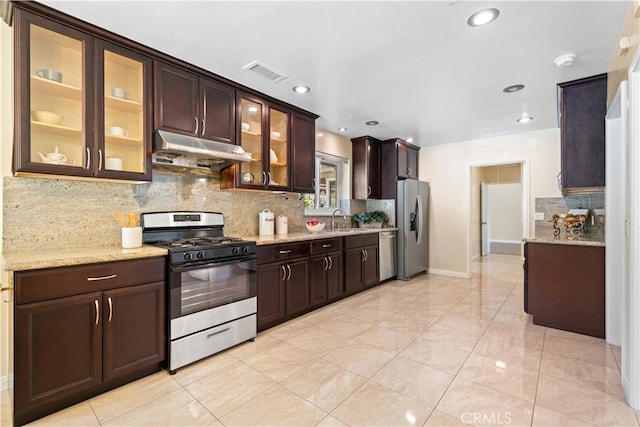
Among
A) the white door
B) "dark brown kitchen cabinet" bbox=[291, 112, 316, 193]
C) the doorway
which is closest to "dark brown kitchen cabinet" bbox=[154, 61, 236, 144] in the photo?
"dark brown kitchen cabinet" bbox=[291, 112, 316, 193]

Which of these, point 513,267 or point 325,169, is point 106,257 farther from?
point 513,267

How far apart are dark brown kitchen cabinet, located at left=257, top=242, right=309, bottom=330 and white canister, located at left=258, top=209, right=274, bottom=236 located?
469mm

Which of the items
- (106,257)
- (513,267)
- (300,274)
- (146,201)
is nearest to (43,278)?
(106,257)

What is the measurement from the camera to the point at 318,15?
6.68 ft

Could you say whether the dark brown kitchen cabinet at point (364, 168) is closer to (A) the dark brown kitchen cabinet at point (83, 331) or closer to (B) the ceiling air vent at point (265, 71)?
(B) the ceiling air vent at point (265, 71)

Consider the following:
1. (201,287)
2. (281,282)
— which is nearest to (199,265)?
(201,287)

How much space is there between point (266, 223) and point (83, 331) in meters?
2.04

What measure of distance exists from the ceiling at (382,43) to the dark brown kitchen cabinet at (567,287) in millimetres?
1723

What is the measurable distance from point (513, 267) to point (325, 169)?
4.74 meters

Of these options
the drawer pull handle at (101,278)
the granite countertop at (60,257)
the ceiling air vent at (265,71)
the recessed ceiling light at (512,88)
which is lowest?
the drawer pull handle at (101,278)

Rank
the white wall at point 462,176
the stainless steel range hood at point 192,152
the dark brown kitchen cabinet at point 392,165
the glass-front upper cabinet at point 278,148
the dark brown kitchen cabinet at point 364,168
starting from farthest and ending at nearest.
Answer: the dark brown kitchen cabinet at point 392,165 < the dark brown kitchen cabinet at point 364,168 < the white wall at point 462,176 < the glass-front upper cabinet at point 278,148 < the stainless steel range hood at point 192,152

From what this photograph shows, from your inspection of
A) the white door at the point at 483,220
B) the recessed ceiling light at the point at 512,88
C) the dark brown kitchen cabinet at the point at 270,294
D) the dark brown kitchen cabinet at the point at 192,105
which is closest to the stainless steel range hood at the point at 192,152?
the dark brown kitchen cabinet at the point at 192,105

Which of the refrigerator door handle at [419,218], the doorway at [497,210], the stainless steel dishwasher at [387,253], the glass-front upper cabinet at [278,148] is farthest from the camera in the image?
the doorway at [497,210]

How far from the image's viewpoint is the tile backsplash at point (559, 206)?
379 cm
